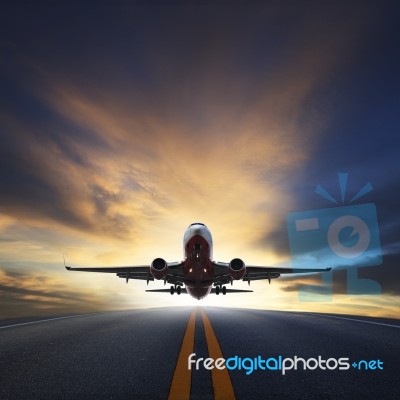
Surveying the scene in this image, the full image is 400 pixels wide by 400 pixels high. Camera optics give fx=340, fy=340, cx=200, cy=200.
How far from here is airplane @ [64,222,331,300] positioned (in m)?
20.0

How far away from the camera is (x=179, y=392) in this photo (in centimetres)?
291

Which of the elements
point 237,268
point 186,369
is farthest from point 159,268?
point 186,369

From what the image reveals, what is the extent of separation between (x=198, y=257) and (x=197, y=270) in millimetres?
1504

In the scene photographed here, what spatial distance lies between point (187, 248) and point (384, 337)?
14.7 metres

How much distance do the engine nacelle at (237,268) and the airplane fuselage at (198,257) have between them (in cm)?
154

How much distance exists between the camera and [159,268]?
64.8 ft

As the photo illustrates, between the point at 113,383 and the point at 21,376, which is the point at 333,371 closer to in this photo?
the point at 113,383

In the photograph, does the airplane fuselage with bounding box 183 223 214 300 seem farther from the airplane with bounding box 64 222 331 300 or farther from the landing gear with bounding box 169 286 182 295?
the landing gear with bounding box 169 286 182 295

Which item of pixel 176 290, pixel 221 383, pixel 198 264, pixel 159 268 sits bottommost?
pixel 221 383

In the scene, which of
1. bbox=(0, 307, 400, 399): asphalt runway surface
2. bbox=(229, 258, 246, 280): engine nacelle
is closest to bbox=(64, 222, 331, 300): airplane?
bbox=(229, 258, 246, 280): engine nacelle

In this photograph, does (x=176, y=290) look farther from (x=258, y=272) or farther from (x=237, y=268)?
(x=237, y=268)

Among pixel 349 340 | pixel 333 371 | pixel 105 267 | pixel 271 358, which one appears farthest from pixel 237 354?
pixel 105 267

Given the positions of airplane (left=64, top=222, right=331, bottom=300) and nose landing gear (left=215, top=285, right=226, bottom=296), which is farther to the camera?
nose landing gear (left=215, top=285, right=226, bottom=296)

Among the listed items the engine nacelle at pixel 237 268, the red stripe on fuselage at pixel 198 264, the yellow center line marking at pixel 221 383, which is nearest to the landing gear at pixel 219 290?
the red stripe on fuselage at pixel 198 264
